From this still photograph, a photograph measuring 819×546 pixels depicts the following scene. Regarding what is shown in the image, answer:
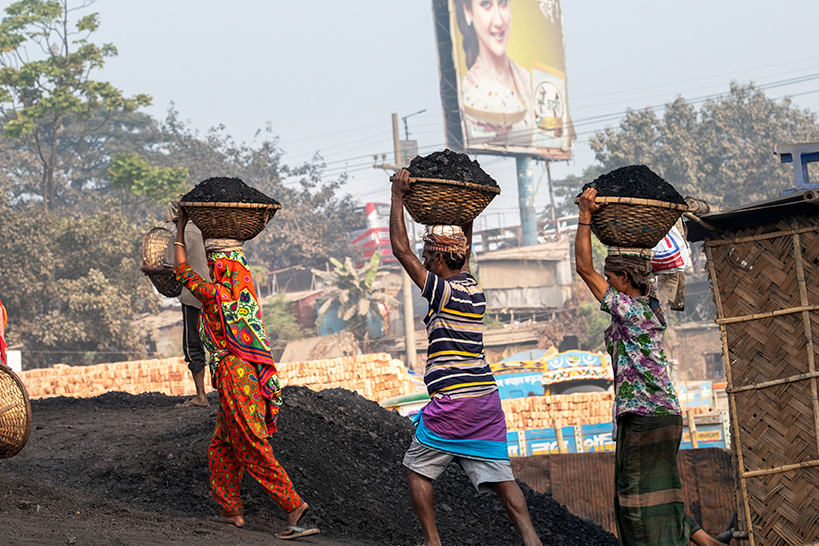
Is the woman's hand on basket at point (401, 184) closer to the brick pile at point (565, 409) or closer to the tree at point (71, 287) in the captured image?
the brick pile at point (565, 409)

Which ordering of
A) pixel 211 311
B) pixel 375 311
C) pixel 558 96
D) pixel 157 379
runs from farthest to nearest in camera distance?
pixel 558 96 < pixel 375 311 < pixel 157 379 < pixel 211 311

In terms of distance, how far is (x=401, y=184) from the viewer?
13.6ft

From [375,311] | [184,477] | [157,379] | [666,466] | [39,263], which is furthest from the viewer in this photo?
[375,311]

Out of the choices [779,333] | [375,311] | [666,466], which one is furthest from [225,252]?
[375,311]

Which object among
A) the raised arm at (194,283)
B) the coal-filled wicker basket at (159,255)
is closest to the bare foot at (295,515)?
the raised arm at (194,283)

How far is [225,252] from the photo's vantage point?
15.0 feet

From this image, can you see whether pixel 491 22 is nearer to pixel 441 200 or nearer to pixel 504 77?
pixel 504 77

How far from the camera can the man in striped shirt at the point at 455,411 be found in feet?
12.8

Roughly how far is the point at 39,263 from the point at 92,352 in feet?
12.2

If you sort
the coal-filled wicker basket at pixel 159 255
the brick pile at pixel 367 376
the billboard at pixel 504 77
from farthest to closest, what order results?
the billboard at pixel 504 77, the brick pile at pixel 367 376, the coal-filled wicker basket at pixel 159 255

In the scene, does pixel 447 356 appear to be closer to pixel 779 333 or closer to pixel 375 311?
pixel 779 333

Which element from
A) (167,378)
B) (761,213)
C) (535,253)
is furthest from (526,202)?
(761,213)

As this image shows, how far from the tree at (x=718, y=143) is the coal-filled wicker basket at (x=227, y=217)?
126ft

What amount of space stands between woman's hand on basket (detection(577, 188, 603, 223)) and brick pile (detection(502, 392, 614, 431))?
584 inches
